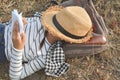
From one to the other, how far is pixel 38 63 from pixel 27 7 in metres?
0.78

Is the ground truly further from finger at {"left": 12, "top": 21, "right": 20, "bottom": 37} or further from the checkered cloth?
finger at {"left": 12, "top": 21, "right": 20, "bottom": 37}

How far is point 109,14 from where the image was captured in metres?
3.32

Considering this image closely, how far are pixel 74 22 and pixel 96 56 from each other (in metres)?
0.64

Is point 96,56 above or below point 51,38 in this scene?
below

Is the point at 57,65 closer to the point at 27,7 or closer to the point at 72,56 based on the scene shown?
the point at 72,56

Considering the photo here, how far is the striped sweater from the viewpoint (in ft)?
8.34

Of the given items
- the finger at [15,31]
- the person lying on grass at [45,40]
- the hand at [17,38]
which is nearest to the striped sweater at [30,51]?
the person lying on grass at [45,40]

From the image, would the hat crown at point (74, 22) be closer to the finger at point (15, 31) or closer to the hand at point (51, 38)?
the hand at point (51, 38)

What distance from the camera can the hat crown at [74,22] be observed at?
240 cm

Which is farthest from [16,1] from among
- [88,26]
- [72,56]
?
[88,26]

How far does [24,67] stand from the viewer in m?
2.58

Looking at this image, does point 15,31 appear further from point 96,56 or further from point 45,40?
point 96,56

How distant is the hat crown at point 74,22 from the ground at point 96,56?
0.49 metres

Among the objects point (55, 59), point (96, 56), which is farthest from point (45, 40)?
point (96, 56)
